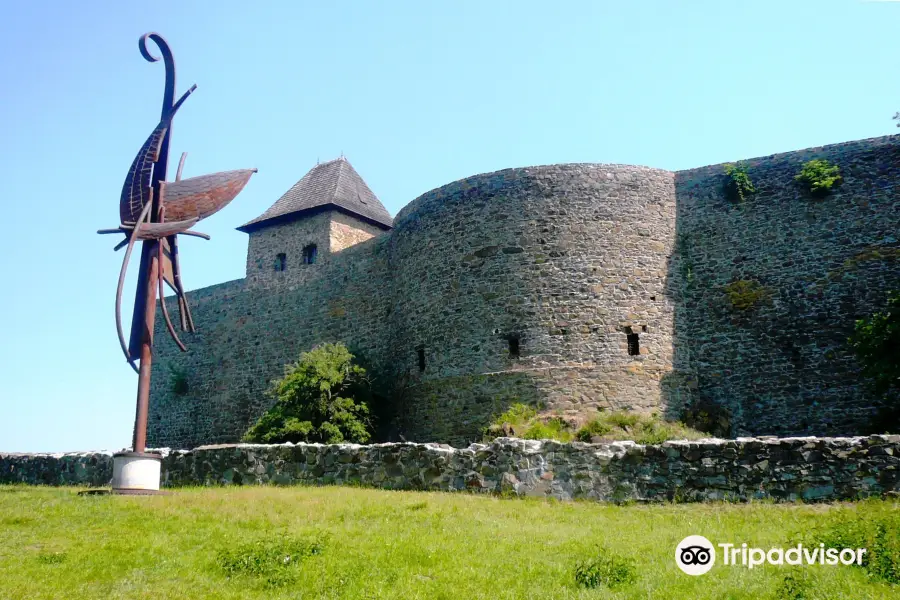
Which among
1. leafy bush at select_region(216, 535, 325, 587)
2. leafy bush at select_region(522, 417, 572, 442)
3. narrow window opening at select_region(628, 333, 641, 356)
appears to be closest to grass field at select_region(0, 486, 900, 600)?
leafy bush at select_region(216, 535, 325, 587)

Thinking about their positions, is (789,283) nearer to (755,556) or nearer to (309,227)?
(755,556)

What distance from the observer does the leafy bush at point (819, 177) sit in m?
17.2

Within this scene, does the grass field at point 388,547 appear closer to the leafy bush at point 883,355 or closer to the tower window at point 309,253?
the leafy bush at point 883,355

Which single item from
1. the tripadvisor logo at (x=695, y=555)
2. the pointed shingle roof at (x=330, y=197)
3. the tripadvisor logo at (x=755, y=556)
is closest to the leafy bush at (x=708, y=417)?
the tripadvisor logo at (x=695, y=555)

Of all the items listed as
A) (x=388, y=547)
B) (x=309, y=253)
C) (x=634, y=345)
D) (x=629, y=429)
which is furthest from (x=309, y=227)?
(x=388, y=547)

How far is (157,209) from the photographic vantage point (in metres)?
14.1

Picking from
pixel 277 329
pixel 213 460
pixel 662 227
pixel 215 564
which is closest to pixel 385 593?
pixel 215 564

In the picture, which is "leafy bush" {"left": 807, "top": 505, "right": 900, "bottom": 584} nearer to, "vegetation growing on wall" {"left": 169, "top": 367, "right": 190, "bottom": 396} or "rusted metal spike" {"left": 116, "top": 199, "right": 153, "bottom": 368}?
"rusted metal spike" {"left": 116, "top": 199, "right": 153, "bottom": 368}

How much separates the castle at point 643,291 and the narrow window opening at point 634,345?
4 centimetres

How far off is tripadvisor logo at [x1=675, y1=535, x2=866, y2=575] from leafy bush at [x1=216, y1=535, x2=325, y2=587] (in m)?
3.56

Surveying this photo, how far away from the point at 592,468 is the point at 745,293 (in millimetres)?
7986

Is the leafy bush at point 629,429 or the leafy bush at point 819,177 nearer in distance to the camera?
the leafy bush at point 629,429

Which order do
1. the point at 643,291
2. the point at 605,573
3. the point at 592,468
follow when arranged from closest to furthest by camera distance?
1. the point at 605,573
2. the point at 592,468
3. the point at 643,291

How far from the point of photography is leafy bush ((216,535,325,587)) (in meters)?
7.38
